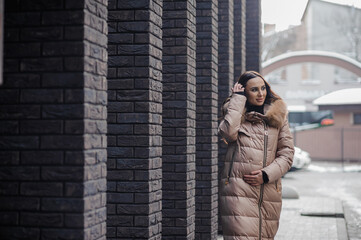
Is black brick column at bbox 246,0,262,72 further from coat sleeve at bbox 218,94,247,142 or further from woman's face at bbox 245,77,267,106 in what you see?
coat sleeve at bbox 218,94,247,142

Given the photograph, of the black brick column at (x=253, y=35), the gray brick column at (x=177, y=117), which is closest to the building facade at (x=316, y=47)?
the black brick column at (x=253, y=35)

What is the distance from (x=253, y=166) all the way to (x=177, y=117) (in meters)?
1.12

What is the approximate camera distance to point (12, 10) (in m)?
3.57

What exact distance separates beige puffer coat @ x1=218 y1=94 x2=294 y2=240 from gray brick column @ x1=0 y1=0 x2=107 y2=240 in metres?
1.88

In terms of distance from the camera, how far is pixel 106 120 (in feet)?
13.4

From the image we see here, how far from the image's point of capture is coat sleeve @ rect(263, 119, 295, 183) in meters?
5.18

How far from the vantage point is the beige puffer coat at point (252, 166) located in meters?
5.18

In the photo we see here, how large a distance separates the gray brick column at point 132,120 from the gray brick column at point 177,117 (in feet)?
3.95

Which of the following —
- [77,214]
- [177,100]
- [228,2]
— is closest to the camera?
[77,214]

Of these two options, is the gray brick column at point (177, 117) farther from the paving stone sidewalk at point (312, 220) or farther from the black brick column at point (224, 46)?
the paving stone sidewalk at point (312, 220)

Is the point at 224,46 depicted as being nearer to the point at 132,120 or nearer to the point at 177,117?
the point at 177,117

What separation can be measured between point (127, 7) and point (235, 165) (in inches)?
61.8

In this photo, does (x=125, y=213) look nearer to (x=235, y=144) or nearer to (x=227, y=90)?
(x=235, y=144)

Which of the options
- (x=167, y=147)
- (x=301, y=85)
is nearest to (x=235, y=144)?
(x=167, y=147)
